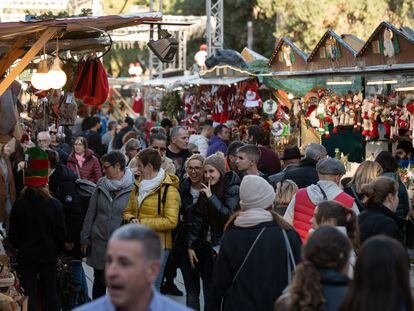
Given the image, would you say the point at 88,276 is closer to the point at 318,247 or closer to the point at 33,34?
the point at 33,34

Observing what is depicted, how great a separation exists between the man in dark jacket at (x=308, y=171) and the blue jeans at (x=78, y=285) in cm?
224

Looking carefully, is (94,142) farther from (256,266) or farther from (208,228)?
(256,266)

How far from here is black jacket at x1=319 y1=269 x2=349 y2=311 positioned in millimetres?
5012

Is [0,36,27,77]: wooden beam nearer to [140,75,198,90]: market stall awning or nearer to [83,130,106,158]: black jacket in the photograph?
[83,130,106,158]: black jacket

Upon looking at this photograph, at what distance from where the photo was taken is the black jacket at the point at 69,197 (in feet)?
34.1

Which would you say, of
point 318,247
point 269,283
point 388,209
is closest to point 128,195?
point 388,209

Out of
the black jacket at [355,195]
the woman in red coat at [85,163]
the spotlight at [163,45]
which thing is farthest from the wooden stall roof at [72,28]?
the woman in red coat at [85,163]

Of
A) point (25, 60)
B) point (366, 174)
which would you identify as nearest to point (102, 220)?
point (25, 60)

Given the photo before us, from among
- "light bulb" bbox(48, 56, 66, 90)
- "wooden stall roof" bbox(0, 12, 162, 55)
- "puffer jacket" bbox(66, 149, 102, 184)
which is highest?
"wooden stall roof" bbox(0, 12, 162, 55)

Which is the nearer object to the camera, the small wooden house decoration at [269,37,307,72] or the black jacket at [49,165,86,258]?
the black jacket at [49,165,86,258]

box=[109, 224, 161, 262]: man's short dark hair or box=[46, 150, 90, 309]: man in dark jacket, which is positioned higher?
box=[109, 224, 161, 262]: man's short dark hair

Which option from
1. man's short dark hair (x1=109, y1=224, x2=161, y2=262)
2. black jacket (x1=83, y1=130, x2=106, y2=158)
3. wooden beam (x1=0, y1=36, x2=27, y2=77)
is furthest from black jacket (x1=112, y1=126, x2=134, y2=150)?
man's short dark hair (x1=109, y1=224, x2=161, y2=262)

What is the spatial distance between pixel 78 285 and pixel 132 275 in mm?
6291

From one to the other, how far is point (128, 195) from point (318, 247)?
489 centimetres
